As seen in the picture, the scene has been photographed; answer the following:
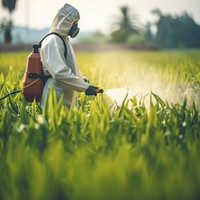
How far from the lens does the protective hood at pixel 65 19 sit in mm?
3424

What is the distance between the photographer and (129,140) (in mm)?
2484

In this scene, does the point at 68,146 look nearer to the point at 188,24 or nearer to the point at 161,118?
the point at 161,118

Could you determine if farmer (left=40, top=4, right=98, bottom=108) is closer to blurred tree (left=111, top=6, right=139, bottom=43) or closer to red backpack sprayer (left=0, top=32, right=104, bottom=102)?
red backpack sprayer (left=0, top=32, right=104, bottom=102)

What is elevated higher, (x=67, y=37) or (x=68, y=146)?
(x=67, y=37)

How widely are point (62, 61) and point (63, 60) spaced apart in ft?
0.23

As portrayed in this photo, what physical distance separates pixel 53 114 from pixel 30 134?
12.0 inches

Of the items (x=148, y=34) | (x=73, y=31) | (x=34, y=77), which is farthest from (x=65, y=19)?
(x=148, y=34)

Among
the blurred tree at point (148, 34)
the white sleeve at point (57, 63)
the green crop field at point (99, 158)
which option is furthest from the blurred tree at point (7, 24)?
the green crop field at point (99, 158)

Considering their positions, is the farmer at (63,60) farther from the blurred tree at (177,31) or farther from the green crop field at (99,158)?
the blurred tree at (177,31)

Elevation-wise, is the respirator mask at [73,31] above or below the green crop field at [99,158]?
above

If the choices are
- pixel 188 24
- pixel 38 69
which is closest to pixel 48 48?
pixel 38 69

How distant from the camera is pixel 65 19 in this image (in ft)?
11.2

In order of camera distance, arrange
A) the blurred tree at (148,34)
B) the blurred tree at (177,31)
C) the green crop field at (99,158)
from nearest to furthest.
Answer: the green crop field at (99,158) → the blurred tree at (177,31) → the blurred tree at (148,34)

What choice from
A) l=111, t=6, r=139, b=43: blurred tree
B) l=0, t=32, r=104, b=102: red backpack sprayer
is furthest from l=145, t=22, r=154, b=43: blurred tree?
l=0, t=32, r=104, b=102: red backpack sprayer
